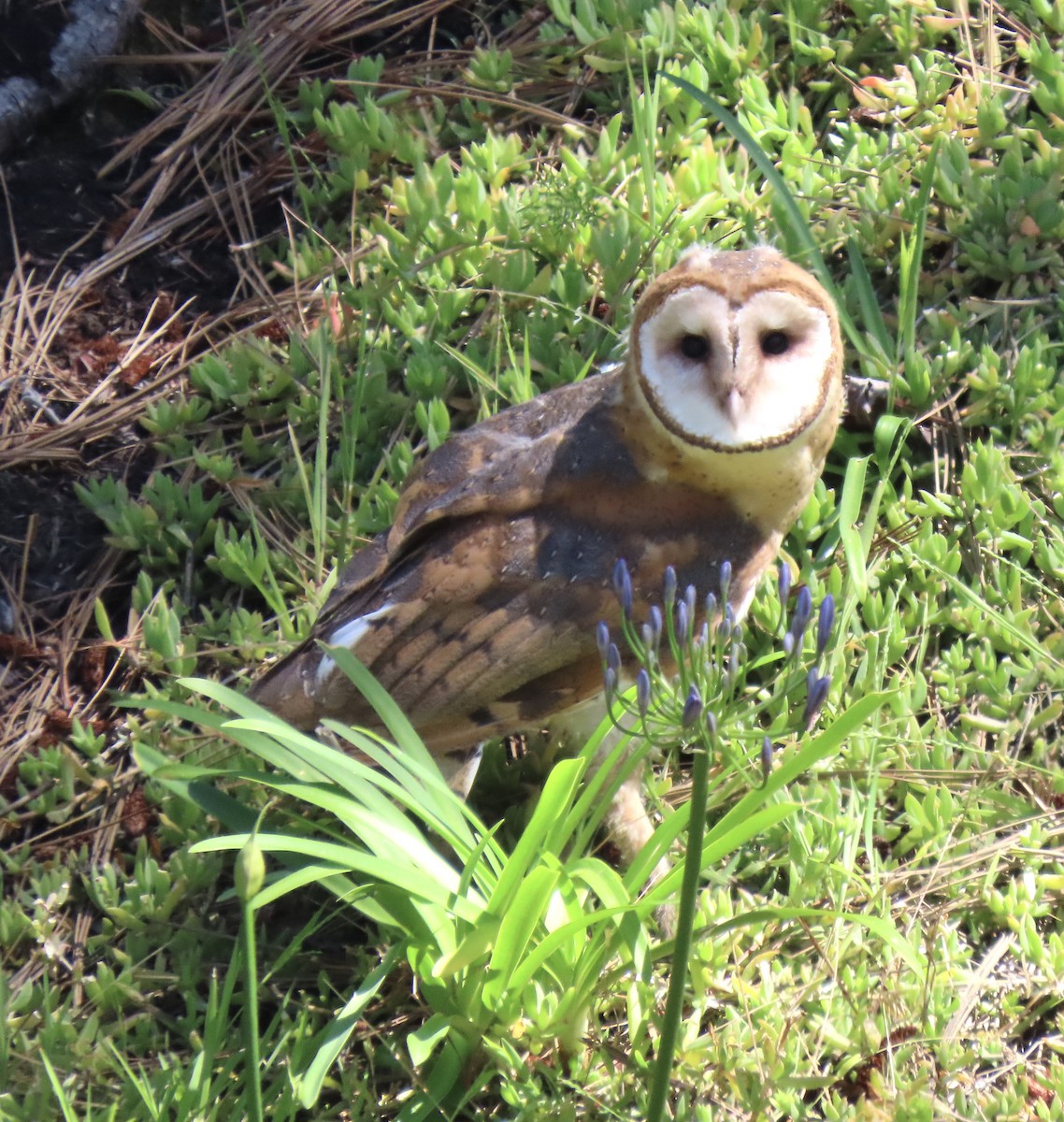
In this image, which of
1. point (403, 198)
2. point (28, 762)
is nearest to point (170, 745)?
point (28, 762)

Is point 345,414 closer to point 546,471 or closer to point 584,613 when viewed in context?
point 546,471

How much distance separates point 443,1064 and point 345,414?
1.79 metres

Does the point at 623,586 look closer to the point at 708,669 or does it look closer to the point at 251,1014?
the point at 708,669

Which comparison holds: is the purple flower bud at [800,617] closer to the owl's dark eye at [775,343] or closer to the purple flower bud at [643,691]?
the purple flower bud at [643,691]

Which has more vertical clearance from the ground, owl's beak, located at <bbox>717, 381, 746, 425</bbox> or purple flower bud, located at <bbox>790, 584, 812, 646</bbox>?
purple flower bud, located at <bbox>790, 584, 812, 646</bbox>

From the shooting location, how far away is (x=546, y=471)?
106 inches

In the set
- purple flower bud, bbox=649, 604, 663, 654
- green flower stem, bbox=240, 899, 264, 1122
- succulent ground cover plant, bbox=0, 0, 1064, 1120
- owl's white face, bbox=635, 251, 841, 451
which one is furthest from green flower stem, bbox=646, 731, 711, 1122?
owl's white face, bbox=635, 251, 841, 451

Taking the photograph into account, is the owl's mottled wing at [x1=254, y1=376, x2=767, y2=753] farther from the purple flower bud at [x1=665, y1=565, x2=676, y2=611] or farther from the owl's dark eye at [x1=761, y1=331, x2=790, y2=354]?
the purple flower bud at [x1=665, y1=565, x2=676, y2=611]

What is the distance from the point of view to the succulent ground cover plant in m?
2.33

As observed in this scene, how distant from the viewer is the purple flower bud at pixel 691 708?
4.88 ft

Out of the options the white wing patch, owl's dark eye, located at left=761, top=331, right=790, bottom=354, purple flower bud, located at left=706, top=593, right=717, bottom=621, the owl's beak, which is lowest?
the white wing patch

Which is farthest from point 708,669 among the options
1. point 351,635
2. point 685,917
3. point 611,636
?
point 351,635

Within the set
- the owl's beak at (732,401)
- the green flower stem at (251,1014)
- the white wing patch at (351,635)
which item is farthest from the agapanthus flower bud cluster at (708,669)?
the white wing patch at (351,635)

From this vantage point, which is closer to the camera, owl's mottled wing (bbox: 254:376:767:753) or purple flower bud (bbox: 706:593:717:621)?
purple flower bud (bbox: 706:593:717:621)
